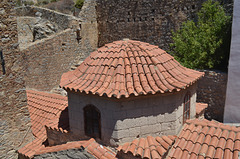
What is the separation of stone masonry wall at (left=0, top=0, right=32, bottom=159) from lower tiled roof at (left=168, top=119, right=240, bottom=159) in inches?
160

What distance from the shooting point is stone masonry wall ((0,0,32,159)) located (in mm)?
5512

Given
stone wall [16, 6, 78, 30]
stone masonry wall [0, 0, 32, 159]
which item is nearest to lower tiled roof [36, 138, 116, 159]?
stone masonry wall [0, 0, 32, 159]

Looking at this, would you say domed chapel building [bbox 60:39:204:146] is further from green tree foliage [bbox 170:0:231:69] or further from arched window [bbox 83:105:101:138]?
green tree foliage [bbox 170:0:231:69]

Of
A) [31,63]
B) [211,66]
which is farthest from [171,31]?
[31,63]

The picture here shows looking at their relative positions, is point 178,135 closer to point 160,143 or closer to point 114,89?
point 160,143

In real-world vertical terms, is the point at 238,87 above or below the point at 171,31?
below

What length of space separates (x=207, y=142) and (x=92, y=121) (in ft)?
8.74

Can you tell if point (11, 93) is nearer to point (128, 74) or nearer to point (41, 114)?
point (41, 114)

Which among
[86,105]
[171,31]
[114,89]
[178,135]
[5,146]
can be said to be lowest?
[5,146]

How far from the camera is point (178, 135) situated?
5453mm

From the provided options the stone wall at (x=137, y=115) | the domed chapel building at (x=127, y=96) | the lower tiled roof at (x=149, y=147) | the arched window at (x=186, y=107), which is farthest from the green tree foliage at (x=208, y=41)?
the lower tiled roof at (x=149, y=147)

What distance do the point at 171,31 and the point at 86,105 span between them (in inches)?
340

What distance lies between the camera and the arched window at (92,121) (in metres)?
5.33

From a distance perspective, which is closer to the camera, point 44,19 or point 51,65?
point 51,65
